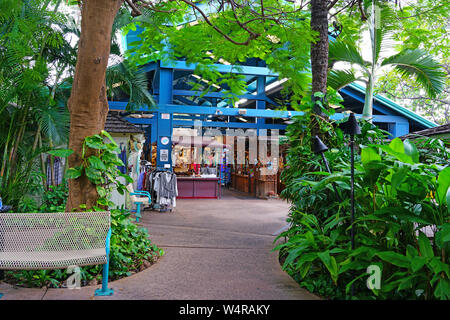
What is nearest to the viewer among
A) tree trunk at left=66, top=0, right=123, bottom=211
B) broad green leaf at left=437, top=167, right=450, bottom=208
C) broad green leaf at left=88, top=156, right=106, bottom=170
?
broad green leaf at left=437, top=167, right=450, bottom=208

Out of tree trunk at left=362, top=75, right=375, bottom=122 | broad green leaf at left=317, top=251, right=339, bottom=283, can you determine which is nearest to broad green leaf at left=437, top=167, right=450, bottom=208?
broad green leaf at left=317, top=251, right=339, bottom=283

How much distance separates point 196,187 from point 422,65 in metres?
8.34

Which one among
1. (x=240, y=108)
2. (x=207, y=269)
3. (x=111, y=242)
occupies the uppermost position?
(x=240, y=108)

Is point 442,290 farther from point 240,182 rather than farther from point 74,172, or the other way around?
point 240,182

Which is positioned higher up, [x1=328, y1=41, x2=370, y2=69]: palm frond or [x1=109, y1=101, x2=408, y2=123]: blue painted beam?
[x1=328, y1=41, x2=370, y2=69]: palm frond

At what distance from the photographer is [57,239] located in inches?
130

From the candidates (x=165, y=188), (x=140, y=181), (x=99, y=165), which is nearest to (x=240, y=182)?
(x=140, y=181)

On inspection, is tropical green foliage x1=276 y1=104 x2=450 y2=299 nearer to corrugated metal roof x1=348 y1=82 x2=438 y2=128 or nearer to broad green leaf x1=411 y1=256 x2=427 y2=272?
broad green leaf x1=411 y1=256 x2=427 y2=272

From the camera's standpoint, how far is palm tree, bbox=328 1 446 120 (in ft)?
23.2

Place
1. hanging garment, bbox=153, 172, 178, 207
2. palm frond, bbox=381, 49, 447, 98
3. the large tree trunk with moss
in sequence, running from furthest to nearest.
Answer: hanging garment, bbox=153, 172, 178, 207, palm frond, bbox=381, 49, 447, 98, the large tree trunk with moss

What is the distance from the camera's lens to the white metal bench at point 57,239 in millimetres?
2939

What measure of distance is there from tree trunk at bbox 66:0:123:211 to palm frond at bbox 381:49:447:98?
642cm

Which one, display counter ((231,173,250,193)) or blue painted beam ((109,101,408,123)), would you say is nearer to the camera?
blue painted beam ((109,101,408,123))
